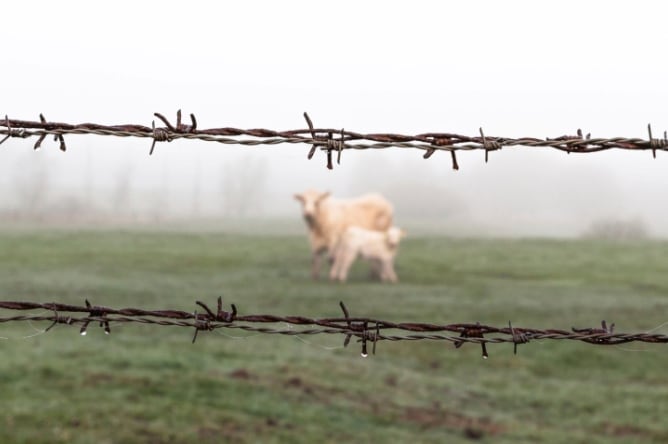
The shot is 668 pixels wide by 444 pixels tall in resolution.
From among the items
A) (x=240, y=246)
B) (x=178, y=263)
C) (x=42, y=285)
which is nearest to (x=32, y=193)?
(x=240, y=246)

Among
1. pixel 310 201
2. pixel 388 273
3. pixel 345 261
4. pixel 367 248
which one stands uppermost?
pixel 310 201

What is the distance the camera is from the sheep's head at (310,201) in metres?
23.3

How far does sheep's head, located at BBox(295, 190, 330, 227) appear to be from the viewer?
76.4 ft

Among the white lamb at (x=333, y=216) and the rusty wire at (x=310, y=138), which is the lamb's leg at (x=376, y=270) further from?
the rusty wire at (x=310, y=138)

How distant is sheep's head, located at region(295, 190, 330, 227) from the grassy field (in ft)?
5.82

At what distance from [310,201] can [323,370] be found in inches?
511

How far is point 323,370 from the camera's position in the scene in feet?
34.9

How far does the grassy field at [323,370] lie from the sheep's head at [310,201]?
1.77 metres

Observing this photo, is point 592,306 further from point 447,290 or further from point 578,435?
point 578,435

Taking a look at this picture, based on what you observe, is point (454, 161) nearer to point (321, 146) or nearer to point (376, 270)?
point (321, 146)

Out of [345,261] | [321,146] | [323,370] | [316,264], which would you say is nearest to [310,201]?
[316,264]

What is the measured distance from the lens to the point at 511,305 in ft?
58.7

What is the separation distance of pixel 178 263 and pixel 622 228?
2823cm

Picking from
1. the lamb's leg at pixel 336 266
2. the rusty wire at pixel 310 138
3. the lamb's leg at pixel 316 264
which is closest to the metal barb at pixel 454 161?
the rusty wire at pixel 310 138
